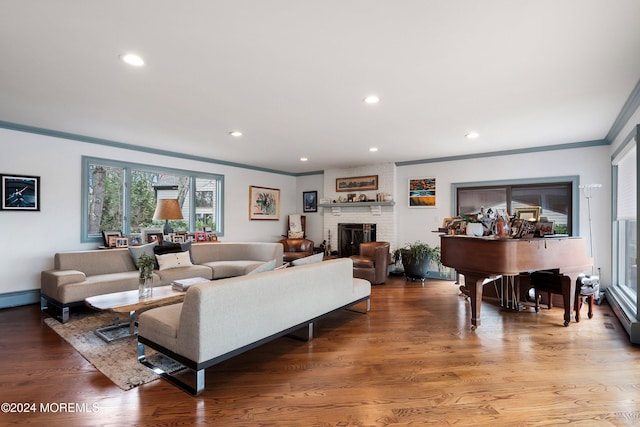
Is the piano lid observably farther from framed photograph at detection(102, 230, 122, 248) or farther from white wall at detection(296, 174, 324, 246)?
framed photograph at detection(102, 230, 122, 248)

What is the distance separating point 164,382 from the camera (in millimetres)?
2373

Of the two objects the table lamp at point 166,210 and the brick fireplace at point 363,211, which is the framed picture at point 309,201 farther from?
the table lamp at point 166,210

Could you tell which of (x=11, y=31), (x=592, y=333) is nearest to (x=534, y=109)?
(x=592, y=333)

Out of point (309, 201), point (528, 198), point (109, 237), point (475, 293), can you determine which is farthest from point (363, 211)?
point (109, 237)

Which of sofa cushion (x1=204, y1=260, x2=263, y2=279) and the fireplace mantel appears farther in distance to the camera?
the fireplace mantel

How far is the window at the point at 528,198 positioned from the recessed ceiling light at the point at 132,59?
4830 mm

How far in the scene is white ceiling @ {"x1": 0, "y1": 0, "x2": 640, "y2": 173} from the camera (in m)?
1.93

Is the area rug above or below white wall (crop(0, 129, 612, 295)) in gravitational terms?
below

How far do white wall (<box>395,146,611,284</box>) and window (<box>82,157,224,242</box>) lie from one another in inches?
153

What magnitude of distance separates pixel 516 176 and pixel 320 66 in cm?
457

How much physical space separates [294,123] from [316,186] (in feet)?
13.4

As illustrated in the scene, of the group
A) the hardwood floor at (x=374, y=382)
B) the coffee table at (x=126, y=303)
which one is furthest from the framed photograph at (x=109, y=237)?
the coffee table at (x=126, y=303)

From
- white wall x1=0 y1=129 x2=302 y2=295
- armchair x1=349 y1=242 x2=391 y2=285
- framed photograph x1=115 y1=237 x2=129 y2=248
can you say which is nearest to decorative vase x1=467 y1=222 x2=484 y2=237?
armchair x1=349 y1=242 x2=391 y2=285

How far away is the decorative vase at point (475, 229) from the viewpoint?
383 cm
